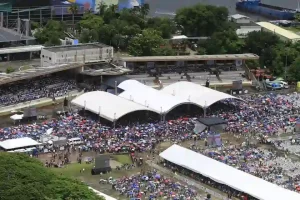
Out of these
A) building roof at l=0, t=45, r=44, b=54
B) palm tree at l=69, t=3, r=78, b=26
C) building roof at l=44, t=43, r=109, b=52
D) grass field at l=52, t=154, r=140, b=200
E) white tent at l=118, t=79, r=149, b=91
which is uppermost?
palm tree at l=69, t=3, r=78, b=26

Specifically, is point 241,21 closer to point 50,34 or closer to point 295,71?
point 295,71

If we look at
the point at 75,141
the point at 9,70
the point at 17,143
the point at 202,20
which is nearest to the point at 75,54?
the point at 9,70

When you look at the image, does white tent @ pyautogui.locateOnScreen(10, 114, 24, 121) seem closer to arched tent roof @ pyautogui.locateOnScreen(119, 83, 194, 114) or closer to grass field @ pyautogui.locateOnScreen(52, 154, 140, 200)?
arched tent roof @ pyautogui.locateOnScreen(119, 83, 194, 114)

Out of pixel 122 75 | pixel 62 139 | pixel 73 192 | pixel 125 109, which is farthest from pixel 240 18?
pixel 73 192

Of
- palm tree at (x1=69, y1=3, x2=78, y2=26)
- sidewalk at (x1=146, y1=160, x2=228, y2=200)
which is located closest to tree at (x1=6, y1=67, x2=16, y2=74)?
sidewalk at (x1=146, y1=160, x2=228, y2=200)

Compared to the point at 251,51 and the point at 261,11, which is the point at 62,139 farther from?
the point at 261,11

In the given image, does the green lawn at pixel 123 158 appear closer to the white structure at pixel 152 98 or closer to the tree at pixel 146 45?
the white structure at pixel 152 98
